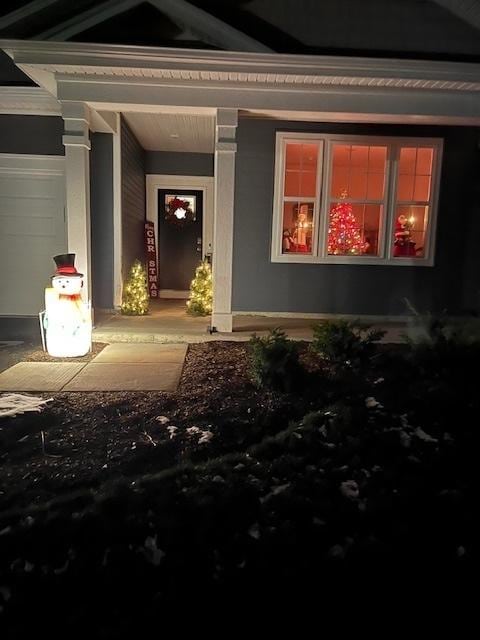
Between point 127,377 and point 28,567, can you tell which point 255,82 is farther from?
point 28,567

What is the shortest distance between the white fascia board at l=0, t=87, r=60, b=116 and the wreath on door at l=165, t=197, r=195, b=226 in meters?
3.06

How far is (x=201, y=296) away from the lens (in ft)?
27.1

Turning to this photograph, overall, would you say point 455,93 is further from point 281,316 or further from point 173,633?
point 173,633

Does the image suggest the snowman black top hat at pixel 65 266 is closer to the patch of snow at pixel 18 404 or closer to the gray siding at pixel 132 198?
the patch of snow at pixel 18 404

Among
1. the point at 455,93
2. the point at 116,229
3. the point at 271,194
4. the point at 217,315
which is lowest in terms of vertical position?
the point at 217,315

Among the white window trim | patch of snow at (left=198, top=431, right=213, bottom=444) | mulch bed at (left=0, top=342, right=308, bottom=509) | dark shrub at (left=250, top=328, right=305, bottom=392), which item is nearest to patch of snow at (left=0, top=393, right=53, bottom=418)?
mulch bed at (left=0, top=342, right=308, bottom=509)

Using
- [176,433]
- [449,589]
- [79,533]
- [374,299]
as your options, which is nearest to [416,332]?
[374,299]

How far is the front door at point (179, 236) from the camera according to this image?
10297 millimetres

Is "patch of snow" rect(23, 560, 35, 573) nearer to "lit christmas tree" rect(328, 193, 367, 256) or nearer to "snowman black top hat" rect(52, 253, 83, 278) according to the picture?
"snowman black top hat" rect(52, 253, 83, 278)

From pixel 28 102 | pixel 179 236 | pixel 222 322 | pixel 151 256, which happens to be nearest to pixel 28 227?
pixel 28 102

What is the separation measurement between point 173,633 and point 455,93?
667 centimetres

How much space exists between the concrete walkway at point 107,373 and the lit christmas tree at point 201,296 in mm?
2082

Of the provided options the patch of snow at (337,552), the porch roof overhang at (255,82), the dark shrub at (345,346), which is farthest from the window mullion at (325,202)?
the patch of snow at (337,552)

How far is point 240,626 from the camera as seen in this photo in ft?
6.33
